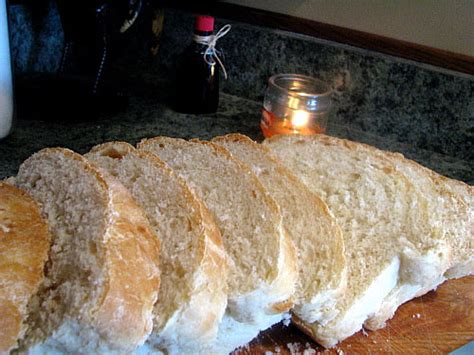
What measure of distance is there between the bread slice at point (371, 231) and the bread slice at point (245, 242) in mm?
215

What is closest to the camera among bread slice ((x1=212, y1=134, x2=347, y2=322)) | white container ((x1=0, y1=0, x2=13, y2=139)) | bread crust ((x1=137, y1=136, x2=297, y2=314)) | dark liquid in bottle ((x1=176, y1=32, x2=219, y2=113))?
bread crust ((x1=137, y1=136, x2=297, y2=314))

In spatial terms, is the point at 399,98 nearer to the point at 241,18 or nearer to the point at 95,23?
the point at 241,18

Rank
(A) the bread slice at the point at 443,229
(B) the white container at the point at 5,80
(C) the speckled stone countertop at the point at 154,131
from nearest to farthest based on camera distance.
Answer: (A) the bread slice at the point at 443,229, (B) the white container at the point at 5,80, (C) the speckled stone countertop at the point at 154,131

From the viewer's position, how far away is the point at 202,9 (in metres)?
2.88

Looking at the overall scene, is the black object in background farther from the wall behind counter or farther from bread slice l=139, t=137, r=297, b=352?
bread slice l=139, t=137, r=297, b=352

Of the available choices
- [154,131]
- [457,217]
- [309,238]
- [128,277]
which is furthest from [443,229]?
[154,131]

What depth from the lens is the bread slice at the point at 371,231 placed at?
1.53 m

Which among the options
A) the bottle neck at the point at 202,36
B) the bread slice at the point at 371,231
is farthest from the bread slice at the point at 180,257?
the bottle neck at the point at 202,36

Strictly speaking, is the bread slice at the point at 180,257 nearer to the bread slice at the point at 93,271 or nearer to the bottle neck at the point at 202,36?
the bread slice at the point at 93,271

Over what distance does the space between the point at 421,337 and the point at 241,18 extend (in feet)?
6.11

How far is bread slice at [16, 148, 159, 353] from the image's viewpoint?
106 centimetres

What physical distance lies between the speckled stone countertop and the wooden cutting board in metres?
0.73

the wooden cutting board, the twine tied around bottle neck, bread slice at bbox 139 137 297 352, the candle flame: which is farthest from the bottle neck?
the wooden cutting board

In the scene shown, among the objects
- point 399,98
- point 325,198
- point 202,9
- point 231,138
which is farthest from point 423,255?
point 202,9
